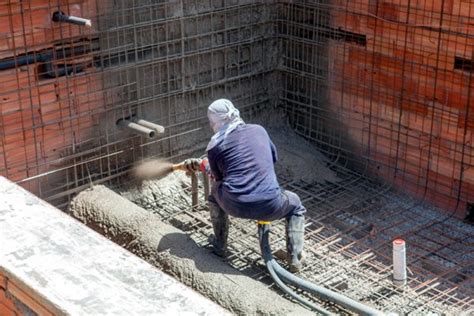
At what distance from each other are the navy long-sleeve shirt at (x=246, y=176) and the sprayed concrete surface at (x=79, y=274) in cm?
208

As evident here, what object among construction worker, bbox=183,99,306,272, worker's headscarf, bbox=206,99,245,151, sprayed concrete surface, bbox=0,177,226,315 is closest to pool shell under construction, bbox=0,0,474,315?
construction worker, bbox=183,99,306,272

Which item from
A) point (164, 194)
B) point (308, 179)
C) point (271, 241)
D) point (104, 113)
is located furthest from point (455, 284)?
point (104, 113)

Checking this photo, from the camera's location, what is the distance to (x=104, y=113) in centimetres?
625

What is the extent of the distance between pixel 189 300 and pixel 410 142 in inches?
176

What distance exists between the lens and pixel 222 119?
16.8 feet

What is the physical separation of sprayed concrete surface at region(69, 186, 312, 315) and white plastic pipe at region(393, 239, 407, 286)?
92 cm

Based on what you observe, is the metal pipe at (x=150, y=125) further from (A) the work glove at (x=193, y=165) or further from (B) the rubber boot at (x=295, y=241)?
(B) the rubber boot at (x=295, y=241)

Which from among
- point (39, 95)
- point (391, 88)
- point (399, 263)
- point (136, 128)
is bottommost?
point (399, 263)

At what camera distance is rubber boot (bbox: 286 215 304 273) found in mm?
5270

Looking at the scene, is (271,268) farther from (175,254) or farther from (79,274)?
(79,274)

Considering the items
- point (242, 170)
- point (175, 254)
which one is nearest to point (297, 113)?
point (242, 170)

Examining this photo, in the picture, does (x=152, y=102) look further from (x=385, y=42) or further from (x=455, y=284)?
(x=455, y=284)

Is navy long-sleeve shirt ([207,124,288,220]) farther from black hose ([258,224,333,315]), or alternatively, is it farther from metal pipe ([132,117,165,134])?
metal pipe ([132,117,165,134])

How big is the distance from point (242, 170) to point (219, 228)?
1.82 feet
